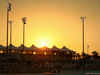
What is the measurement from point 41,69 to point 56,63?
78.3 ft

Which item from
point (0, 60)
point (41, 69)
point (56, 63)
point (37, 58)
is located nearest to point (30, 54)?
point (37, 58)

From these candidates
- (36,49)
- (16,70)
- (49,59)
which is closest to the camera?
(16,70)

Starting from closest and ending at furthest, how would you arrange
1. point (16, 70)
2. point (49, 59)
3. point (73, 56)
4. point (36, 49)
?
point (16, 70) < point (36, 49) < point (49, 59) < point (73, 56)

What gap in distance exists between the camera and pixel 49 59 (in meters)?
96.5

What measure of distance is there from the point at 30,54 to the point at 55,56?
11807 mm

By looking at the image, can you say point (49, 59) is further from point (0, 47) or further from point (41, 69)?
point (41, 69)

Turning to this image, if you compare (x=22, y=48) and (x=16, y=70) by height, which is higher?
(x=22, y=48)

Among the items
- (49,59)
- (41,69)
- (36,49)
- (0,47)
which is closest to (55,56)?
(49,59)

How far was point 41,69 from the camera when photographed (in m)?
66.6

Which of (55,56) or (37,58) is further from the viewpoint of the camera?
(55,56)

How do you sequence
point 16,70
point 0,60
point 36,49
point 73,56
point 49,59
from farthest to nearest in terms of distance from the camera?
1. point 73,56
2. point 49,59
3. point 36,49
4. point 0,60
5. point 16,70

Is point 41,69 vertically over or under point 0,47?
under

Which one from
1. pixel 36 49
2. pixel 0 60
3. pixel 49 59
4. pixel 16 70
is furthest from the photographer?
pixel 49 59

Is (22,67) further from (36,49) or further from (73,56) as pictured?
(73,56)
